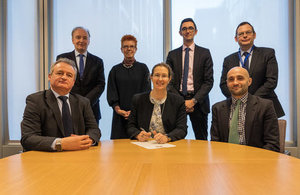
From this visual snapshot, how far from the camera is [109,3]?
4.46 metres

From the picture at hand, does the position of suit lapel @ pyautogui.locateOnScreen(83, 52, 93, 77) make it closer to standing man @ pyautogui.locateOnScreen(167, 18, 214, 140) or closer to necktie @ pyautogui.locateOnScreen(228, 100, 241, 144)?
standing man @ pyautogui.locateOnScreen(167, 18, 214, 140)

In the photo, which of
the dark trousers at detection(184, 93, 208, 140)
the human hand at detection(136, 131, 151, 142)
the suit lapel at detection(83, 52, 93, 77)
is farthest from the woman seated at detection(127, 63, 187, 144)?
the suit lapel at detection(83, 52, 93, 77)

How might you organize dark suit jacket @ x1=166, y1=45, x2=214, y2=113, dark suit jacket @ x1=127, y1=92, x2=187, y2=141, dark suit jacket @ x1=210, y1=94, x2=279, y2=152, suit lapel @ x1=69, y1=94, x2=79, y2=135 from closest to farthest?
suit lapel @ x1=69, y1=94, x2=79, y2=135 < dark suit jacket @ x1=210, y1=94, x2=279, y2=152 < dark suit jacket @ x1=127, y1=92, x2=187, y2=141 < dark suit jacket @ x1=166, y1=45, x2=214, y2=113

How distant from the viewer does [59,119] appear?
5.96ft

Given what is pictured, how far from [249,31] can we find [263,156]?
77.1 inches

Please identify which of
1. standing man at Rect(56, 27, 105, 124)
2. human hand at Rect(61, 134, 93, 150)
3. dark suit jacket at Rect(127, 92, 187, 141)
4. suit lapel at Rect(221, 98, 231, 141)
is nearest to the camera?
human hand at Rect(61, 134, 93, 150)

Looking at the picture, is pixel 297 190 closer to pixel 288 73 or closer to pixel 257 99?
pixel 257 99

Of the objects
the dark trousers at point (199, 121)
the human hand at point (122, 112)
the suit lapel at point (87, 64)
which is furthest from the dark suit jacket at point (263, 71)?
the suit lapel at point (87, 64)

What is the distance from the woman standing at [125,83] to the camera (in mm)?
3092

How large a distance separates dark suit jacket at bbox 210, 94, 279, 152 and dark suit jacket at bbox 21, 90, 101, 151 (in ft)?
3.73

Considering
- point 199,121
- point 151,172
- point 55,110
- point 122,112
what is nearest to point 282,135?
point 199,121

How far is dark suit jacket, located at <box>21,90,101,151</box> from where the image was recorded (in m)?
1.65

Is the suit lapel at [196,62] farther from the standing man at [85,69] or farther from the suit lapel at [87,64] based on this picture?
the suit lapel at [87,64]

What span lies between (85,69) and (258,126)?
219 cm
